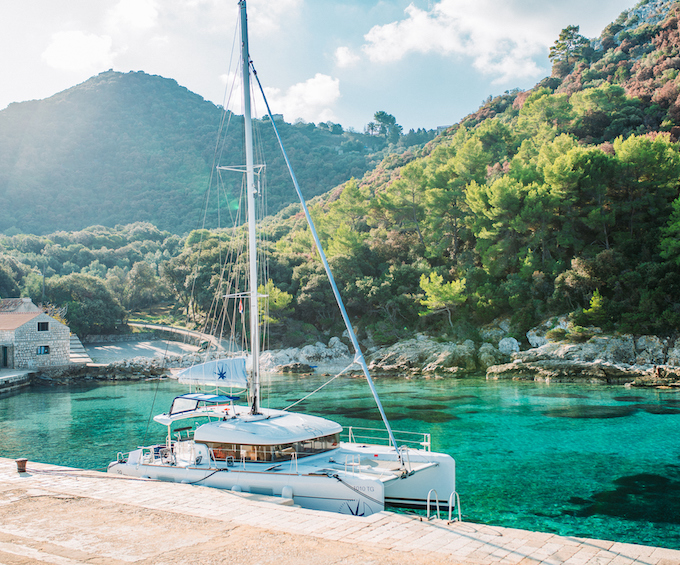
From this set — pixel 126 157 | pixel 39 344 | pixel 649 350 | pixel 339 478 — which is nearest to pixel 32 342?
pixel 39 344

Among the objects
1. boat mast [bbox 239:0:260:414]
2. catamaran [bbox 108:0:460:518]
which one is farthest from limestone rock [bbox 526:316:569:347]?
boat mast [bbox 239:0:260:414]

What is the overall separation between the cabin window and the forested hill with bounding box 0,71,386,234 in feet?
303

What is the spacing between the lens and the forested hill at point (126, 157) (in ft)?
370

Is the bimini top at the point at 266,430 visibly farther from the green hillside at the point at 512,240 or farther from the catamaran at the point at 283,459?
the green hillside at the point at 512,240

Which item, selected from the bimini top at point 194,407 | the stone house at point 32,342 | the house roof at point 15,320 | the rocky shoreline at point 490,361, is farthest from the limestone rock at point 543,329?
the house roof at point 15,320

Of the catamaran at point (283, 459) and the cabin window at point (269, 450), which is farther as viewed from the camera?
the cabin window at point (269, 450)

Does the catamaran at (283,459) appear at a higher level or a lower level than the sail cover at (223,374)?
lower

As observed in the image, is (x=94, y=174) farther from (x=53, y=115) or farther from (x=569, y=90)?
(x=569, y=90)

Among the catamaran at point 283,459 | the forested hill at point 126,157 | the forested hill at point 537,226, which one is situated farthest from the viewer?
the forested hill at point 126,157

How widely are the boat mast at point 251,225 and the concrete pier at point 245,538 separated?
3856 mm

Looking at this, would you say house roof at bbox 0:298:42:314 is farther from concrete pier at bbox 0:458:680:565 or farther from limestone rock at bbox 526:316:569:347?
limestone rock at bbox 526:316:569:347

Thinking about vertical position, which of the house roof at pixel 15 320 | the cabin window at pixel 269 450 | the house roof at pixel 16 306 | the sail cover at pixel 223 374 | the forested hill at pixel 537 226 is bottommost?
the cabin window at pixel 269 450

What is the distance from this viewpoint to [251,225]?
1300 centimetres

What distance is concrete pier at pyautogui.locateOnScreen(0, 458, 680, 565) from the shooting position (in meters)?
6.14
